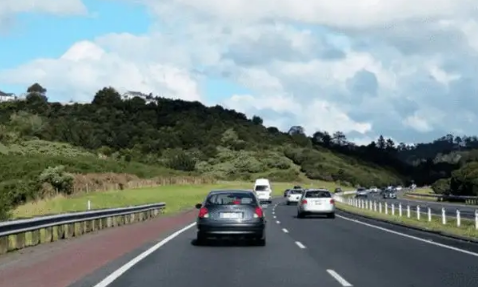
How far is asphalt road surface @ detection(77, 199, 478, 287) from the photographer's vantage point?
13.2 metres

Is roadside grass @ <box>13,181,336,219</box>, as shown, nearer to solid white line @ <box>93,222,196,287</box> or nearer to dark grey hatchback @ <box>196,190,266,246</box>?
solid white line @ <box>93,222,196,287</box>

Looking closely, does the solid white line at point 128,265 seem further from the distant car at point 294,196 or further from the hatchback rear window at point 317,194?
the distant car at point 294,196

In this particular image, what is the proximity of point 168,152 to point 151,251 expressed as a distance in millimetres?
130901

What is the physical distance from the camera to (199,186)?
101500mm

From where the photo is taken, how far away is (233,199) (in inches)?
847

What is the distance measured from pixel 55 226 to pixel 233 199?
548 centimetres

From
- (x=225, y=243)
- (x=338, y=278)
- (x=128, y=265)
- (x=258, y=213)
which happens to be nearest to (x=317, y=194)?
(x=225, y=243)

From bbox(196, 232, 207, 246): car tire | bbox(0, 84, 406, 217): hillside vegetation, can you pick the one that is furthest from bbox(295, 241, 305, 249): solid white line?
bbox(0, 84, 406, 217): hillside vegetation

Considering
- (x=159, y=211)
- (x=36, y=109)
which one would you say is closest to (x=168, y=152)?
(x=36, y=109)

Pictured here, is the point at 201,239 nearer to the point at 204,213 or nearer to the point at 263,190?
the point at 204,213

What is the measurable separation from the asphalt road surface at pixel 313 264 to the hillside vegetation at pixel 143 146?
62.4 metres

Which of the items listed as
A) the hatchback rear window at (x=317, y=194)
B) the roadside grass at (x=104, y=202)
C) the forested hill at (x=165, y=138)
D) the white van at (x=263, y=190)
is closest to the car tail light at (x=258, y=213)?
the roadside grass at (x=104, y=202)

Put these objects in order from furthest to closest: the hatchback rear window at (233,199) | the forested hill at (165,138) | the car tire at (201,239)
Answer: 1. the forested hill at (165,138)
2. the car tire at (201,239)
3. the hatchback rear window at (233,199)

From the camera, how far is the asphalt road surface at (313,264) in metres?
13.2
